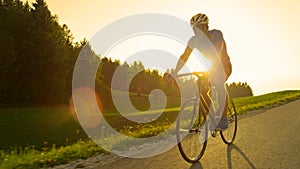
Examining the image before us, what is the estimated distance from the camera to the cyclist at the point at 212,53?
6.75 meters

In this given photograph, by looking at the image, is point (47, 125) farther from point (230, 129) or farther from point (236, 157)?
point (236, 157)

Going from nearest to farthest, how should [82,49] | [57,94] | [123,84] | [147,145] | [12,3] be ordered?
[147,145] → [57,94] → [12,3] → [82,49] → [123,84]

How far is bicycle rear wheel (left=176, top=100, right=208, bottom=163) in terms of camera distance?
20.5 ft

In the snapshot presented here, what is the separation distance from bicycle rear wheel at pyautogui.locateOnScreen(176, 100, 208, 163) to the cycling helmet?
1.46m

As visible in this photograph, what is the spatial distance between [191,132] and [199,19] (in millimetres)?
2086

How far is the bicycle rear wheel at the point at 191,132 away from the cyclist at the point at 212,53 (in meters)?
0.35

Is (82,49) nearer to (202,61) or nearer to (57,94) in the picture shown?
(57,94)

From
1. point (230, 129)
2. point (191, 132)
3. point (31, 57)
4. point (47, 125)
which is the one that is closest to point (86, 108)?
point (31, 57)

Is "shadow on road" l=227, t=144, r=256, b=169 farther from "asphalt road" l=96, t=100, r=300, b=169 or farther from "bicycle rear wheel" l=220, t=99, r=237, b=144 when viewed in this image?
"bicycle rear wheel" l=220, t=99, r=237, b=144

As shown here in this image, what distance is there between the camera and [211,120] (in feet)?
22.8

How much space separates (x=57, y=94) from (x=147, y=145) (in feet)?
156

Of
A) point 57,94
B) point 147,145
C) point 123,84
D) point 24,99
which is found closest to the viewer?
point 147,145

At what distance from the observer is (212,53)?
687cm

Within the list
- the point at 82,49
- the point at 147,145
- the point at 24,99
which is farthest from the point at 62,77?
the point at 147,145
